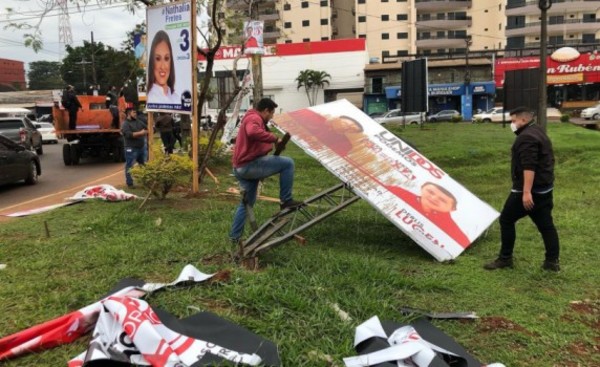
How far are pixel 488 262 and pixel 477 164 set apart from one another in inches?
383

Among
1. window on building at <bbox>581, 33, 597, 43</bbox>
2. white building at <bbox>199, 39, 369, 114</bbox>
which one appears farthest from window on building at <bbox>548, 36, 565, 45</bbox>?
white building at <bbox>199, 39, 369, 114</bbox>

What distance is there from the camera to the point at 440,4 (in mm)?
72875

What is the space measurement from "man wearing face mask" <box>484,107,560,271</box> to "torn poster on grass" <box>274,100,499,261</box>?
548mm

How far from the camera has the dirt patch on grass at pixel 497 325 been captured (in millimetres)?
3959

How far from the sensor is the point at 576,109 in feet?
170

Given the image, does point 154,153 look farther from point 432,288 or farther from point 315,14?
point 315,14

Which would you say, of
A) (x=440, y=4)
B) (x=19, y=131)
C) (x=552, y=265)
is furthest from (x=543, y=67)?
(x=440, y=4)

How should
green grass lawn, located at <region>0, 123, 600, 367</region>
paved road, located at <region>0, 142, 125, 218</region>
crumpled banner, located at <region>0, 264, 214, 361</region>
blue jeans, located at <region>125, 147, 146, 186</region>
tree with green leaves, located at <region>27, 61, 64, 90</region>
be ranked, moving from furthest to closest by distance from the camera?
tree with green leaves, located at <region>27, 61, 64, 90</region> → blue jeans, located at <region>125, 147, 146, 186</region> → paved road, located at <region>0, 142, 125, 218</region> → green grass lawn, located at <region>0, 123, 600, 367</region> → crumpled banner, located at <region>0, 264, 214, 361</region>

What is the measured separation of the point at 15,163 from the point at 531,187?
35.7ft

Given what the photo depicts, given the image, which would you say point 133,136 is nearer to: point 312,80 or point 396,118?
point 396,118

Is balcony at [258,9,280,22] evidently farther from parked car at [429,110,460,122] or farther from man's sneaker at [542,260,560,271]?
man's sneaker at [542,260,560,271]

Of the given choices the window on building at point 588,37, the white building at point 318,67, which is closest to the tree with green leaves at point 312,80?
the white building at point 318,67

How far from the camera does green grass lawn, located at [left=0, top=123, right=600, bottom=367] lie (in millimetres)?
3734

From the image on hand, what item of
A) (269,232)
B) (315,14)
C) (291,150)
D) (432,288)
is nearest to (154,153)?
(269,232)
